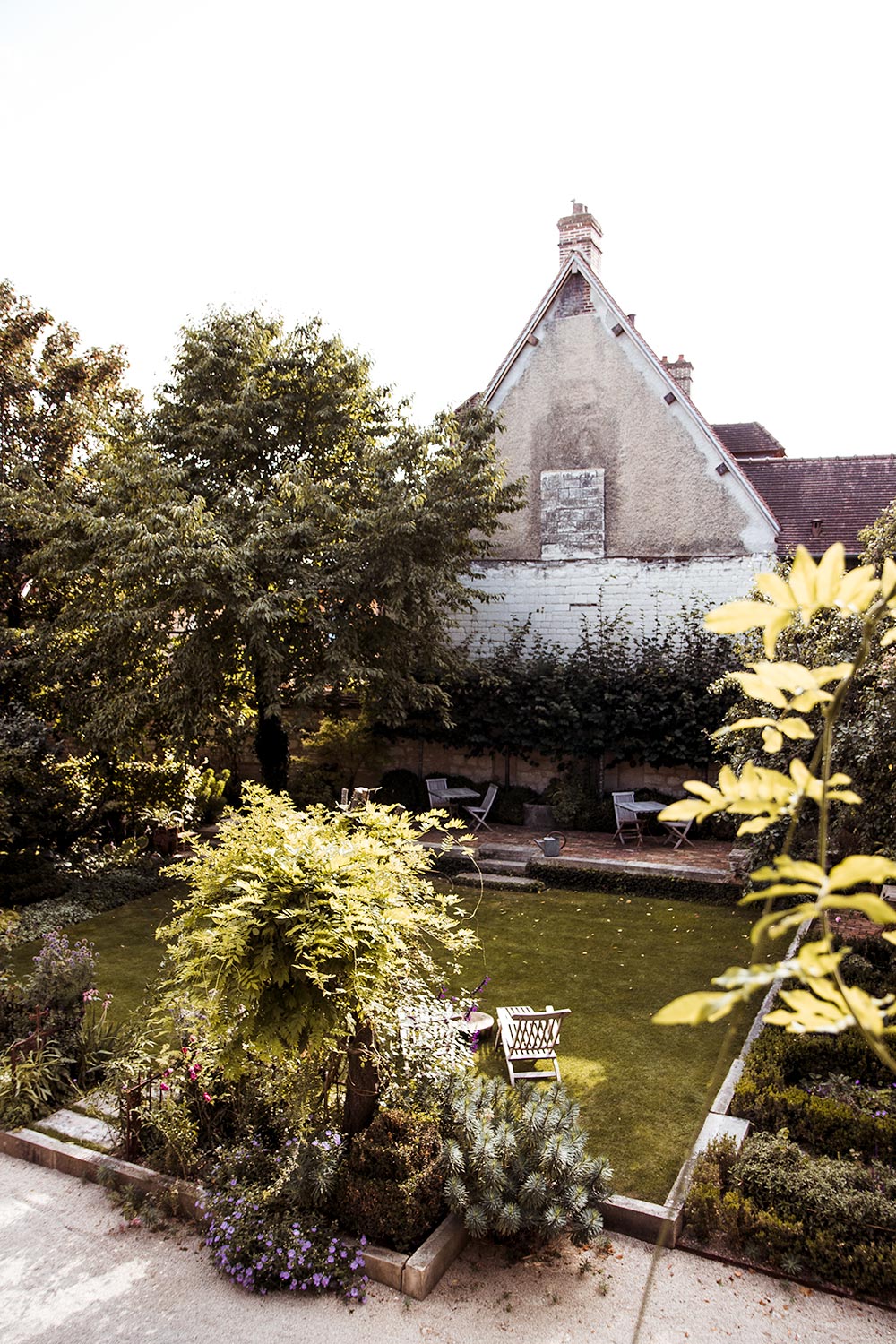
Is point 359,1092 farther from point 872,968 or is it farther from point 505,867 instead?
point 505,867

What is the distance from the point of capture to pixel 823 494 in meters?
20.0

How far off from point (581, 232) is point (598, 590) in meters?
7.97

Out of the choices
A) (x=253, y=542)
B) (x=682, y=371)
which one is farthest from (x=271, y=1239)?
(x=682, y=371)

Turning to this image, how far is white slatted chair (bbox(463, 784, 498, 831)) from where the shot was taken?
17766 mm

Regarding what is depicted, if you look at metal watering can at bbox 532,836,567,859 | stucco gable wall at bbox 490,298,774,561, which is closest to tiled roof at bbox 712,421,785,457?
stucco gable wall at bbox 490,298,774,561

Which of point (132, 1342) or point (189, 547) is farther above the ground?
point (189, 547)

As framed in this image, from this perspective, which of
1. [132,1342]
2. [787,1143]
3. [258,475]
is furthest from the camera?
[258,475]

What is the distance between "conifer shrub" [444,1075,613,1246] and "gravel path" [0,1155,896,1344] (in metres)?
0.27

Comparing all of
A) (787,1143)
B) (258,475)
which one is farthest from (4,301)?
(787,1143)

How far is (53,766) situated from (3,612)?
2712mm

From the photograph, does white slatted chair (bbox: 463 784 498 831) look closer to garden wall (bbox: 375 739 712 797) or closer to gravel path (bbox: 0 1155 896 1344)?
garden wall (bbox: 375 739 712 797)

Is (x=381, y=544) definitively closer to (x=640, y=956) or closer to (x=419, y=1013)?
(x=640, y=956)

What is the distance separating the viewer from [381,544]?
14.6m

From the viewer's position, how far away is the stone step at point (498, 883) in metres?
14.6
